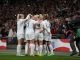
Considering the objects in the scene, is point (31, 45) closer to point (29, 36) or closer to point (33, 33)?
point (29, 36)

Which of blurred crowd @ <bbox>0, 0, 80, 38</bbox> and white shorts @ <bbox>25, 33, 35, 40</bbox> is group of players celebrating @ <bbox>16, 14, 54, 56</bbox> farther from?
blurred crowd @ <bbox>0, 0, 80, 38</bbox>

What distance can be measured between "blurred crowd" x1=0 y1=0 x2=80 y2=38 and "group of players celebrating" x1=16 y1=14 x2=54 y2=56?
9.19m

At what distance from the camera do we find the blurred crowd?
36.7 meters

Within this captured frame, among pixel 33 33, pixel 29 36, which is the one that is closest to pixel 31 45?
pixel 29 36

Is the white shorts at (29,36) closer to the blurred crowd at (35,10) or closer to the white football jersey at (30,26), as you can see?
the white football jersey at (30,26)

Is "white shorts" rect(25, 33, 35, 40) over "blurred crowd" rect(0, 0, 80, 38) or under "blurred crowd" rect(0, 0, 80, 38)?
under

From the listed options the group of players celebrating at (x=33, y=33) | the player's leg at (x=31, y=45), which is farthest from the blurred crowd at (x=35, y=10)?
the player's leg at (x=31, y=45)

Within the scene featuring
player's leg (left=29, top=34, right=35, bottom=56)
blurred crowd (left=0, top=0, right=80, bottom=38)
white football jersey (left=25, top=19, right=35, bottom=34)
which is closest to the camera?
white football jersey (left=25, top=19, right=35, bottom=34)

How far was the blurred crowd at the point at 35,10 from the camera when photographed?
36.7 meters

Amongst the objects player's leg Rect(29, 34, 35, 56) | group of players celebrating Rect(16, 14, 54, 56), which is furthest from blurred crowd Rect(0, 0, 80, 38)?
player's leg Rect(29, 34, 35, 56)

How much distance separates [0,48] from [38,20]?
9070 mm

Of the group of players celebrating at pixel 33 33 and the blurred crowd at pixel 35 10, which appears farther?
the blurred crowd at pixel 35 10

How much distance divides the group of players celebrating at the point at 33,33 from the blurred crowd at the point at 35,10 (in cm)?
919

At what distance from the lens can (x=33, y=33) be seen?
78.7 feet
